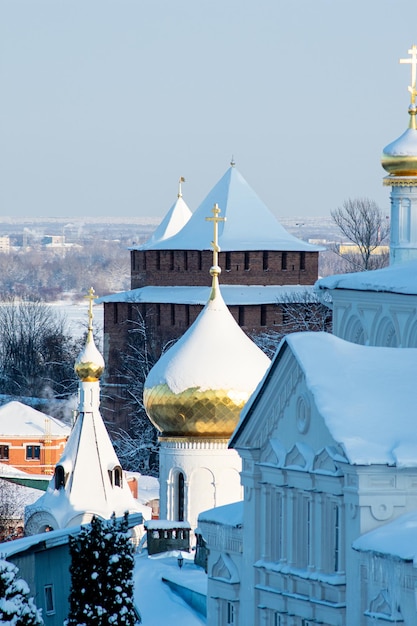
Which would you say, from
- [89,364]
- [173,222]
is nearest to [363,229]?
[173,222]

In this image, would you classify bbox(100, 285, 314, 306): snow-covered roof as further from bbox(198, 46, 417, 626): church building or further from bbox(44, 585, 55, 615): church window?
bbox(198, 46, 417, 626): church building

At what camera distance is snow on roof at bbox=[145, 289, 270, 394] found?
23625 mm

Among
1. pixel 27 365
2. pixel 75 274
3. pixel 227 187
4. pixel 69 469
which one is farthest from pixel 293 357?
pixel 75 274

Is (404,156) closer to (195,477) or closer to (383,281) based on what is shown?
(383,281)

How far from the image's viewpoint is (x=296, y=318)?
151 feet

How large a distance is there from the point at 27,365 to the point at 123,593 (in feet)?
157

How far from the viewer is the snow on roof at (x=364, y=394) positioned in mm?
14461

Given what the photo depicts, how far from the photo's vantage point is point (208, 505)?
23.9 meters

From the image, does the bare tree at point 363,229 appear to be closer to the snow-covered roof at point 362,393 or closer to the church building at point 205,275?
the church building at point 205,275

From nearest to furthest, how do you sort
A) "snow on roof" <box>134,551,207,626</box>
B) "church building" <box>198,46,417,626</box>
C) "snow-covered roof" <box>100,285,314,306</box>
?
"church building" <box>198,46,417,626</box> → "snow on roof" <box>134,551,207,626</box> → "snow-covered roof" <box>100,285,314,306</box>

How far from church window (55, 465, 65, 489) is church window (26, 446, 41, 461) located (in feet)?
61.6

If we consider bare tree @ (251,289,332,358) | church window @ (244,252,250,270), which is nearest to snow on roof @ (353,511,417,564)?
bare tree @ (251,289,332,358)

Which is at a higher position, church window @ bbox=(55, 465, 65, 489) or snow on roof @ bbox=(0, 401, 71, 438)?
church window @ bbox=(55, 465, 65, 489)

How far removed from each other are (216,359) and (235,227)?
88.9 feet
